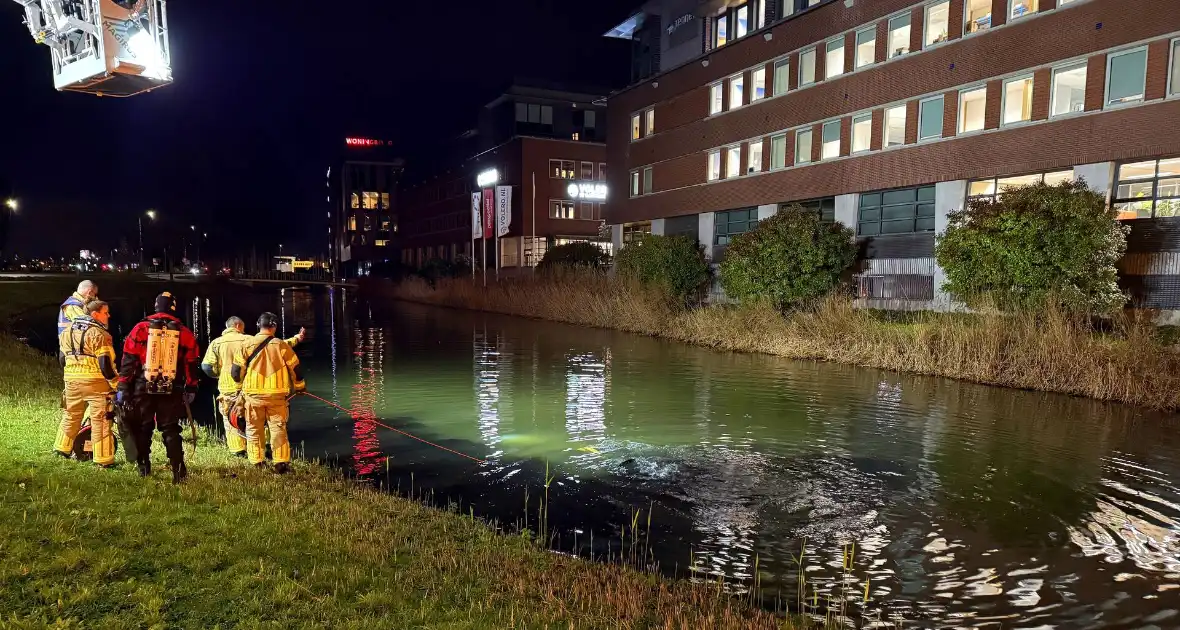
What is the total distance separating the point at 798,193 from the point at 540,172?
3226 cm

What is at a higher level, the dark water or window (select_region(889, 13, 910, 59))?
window (select_region(889, 13, 910, 59))

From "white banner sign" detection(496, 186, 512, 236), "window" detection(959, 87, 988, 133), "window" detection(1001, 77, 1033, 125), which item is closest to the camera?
"window" detection(1001, 77, 1033, 125)

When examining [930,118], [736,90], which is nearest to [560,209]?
[736,90]

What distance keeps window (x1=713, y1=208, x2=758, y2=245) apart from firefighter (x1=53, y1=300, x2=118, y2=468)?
118ft

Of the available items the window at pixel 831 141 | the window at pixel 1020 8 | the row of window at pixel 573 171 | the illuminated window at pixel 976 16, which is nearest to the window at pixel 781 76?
the window at pixel 831 141

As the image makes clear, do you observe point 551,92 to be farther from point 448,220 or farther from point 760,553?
point 760,553

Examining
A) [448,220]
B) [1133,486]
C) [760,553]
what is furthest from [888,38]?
[448,220]

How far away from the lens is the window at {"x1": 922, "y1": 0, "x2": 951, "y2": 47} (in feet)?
102

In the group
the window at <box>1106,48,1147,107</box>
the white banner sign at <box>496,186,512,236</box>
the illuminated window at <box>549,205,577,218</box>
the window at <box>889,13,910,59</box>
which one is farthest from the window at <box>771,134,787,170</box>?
the illuminated window at <box>549,205,577,218</box>

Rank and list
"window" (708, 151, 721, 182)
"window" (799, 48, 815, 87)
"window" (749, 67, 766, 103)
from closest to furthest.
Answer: "window" (799, 48, 815, 87), "window" (749, 67, 766, 103), "window" (708, 151, 721, 182)

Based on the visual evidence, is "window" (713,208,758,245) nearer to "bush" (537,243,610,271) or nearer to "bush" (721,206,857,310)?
"bush" (537,243,610,271)

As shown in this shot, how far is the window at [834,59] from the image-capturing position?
118 ft

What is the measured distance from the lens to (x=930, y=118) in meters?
32.1

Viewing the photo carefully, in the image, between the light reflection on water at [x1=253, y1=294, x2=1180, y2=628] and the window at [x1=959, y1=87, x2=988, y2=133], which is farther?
the window at [x1=959, y1=87, x2=988, y2=133]
